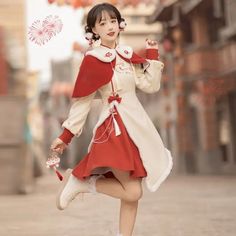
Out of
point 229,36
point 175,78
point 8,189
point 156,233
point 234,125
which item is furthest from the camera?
point 175,78

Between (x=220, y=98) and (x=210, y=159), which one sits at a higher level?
(x=220, y=98)

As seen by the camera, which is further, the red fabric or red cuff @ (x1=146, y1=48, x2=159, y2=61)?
red cuff @ (x1=146, y1=48, x2=159, y2=61)

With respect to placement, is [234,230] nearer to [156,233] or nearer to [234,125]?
[156,233]

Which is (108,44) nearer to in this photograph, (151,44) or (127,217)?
(151,44)

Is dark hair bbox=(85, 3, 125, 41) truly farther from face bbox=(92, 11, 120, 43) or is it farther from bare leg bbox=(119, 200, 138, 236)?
bare leg bbox=(119, 200, 138, 236)

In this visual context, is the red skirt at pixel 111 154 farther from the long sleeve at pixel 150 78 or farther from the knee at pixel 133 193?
the long sleeve at pixel 150 78

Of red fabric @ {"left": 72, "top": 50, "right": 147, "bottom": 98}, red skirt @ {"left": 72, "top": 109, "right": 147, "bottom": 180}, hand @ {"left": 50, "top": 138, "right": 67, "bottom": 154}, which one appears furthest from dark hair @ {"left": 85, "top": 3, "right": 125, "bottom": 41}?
hand @ {"left": 50, "top": 138, "right": 67, "bottom": 154}

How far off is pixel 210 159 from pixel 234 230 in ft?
60.2

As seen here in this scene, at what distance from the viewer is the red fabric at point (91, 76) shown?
3.71 meters

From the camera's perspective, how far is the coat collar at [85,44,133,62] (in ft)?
12.2

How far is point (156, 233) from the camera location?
499 cm

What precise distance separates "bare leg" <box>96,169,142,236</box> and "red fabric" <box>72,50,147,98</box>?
50 cm

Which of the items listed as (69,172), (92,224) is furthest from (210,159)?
(69,172)

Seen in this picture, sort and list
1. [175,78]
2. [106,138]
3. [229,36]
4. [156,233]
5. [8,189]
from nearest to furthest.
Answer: [106,138] → [156,233] → [8,189] → [229,36] → [175,78]
